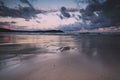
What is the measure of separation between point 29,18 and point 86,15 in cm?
107

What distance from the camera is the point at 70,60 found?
3297 millimetres

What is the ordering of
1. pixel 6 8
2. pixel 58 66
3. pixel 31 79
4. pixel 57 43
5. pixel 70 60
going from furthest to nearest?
pixel 57 43 < pixel 6 8 < pixel 70 60 < pixel 58 66 < pixel 31 79

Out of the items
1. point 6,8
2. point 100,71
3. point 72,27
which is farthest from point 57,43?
point 100,71

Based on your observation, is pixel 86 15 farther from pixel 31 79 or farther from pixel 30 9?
pixel 31 79

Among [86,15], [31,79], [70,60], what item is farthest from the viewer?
[86,15]

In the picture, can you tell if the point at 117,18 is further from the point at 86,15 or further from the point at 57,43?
the point at 57,43

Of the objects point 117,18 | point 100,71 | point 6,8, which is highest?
point 6,8

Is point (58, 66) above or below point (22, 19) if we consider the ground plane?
below

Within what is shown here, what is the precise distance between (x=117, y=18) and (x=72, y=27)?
851 millimetres

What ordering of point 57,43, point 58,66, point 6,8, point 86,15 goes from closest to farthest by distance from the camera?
1. point 58,66
2. point 86,15
3. point 6,8
4. point 57,43

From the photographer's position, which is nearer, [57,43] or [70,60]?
[70,60]

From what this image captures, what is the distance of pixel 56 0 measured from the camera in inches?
147

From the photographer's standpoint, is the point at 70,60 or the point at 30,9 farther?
the point at 30,9

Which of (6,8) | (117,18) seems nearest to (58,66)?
(117,18)
